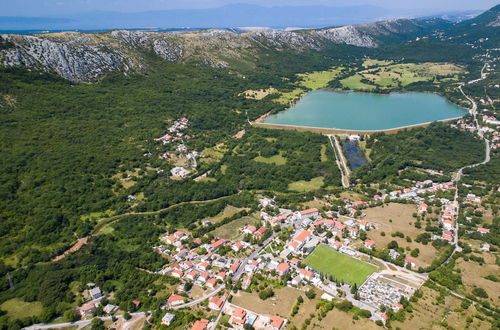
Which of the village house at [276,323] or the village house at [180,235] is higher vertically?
the village house at [180,235]

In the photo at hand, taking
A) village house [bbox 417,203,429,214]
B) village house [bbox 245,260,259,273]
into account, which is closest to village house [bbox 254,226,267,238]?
village house [bbox 245,260,259,273]

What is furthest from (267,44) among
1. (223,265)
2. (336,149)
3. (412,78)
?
(223,265)

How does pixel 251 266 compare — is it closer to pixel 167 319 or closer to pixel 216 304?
pixel 216 304

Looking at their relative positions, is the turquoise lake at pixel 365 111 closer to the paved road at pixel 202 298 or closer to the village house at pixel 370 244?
the village house at pixel 370 244

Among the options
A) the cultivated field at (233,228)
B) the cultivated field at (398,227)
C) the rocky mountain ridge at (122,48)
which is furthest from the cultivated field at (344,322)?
the rocky mountain ridge at (122,48)

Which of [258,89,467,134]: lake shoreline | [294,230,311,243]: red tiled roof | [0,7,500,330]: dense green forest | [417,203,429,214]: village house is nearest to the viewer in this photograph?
[0,7,500,330]: dense green forest

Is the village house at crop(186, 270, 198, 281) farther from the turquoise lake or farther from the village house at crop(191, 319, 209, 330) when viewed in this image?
the turquoise lake

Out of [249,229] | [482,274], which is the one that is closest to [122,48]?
[249,229]

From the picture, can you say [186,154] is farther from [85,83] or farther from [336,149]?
[85,83]
